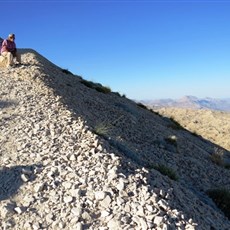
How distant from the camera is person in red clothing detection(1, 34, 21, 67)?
25047 millimetres

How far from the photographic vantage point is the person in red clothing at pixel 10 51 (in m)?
25.0

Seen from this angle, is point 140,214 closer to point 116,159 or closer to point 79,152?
point 116,159

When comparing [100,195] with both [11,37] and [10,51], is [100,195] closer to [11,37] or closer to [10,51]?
[10,51]

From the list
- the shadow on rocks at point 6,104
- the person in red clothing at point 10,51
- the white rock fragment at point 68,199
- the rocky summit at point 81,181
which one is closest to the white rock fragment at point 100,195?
the rocky summit at point 81,181

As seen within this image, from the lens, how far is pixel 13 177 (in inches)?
426

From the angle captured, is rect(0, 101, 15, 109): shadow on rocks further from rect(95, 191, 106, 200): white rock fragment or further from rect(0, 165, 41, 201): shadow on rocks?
rect(95, 191, 106, 200): white rock fragment

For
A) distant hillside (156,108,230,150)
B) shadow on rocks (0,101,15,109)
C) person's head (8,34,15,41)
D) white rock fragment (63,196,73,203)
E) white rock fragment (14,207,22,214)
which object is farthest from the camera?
distant hillside (156,108,230,150)

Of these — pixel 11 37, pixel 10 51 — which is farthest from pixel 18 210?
pixel 11 37

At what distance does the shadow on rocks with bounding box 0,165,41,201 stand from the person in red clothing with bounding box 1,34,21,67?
15043 millimetres

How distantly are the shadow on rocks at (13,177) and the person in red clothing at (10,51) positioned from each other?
15.0 m

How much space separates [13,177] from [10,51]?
1640 cm

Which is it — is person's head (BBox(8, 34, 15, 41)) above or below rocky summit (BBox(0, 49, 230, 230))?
above

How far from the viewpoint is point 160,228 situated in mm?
8586

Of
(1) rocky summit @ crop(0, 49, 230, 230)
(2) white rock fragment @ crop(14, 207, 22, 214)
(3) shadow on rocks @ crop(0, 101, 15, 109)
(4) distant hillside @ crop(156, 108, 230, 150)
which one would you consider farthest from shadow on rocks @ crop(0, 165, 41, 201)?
(4) distant hillside @ crop(156, 108, 230, 150)
